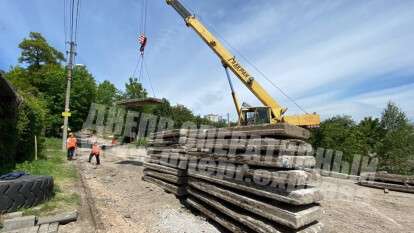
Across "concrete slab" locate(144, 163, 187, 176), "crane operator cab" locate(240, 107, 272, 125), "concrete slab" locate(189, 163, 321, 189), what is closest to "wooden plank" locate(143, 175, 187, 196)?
"concrete slab" locate(144, 163, 187, 176)

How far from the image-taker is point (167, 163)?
9.45m

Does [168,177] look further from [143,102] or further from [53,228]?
[143,102]

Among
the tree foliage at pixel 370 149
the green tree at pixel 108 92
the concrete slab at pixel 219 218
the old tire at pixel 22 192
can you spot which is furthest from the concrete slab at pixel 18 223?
the green tree at pixel 108 92

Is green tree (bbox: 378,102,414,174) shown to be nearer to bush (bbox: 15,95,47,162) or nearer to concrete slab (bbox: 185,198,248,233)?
concrete slab (bbox: 185,198,248,233)

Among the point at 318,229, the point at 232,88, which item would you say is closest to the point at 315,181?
the point at 318,229

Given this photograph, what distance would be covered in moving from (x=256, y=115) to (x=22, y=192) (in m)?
10.5

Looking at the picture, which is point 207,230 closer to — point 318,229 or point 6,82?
point 318,229

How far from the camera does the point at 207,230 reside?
604 cm

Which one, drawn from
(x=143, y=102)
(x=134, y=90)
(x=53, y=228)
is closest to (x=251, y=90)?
(x=143, y=102)

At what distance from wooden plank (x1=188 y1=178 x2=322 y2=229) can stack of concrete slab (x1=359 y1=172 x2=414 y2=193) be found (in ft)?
35.7

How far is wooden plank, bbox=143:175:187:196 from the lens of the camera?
8477 millimetres

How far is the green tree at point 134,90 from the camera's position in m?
42.6

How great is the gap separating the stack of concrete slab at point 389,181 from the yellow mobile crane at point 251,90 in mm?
4341

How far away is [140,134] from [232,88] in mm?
15098
